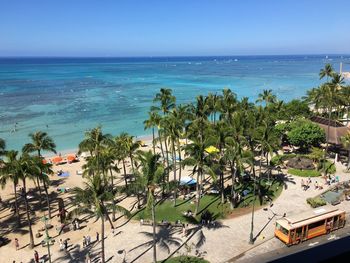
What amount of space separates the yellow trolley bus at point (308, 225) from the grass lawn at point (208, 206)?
7192 mm

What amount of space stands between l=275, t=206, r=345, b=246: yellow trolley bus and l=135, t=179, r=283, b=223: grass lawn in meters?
7.19

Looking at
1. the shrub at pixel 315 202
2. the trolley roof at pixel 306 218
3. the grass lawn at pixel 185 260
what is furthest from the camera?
the shrub at pixel 315 202

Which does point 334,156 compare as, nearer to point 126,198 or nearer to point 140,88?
point 126,198

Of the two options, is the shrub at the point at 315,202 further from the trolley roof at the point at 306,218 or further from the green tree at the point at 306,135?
the green tree at the point at 306,135

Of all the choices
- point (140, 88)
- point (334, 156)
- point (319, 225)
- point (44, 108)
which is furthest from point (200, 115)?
point (140, 88)

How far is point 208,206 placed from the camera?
38.6 metres

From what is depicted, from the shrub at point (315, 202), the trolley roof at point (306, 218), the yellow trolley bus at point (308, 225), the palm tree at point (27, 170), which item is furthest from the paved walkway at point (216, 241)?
the trolley roof at point (306, 218)

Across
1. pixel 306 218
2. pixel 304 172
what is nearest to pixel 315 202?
pixel 306 218

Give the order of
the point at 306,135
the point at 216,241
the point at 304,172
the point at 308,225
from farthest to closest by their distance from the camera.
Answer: the point at 306,135 < the point at 304,172 < the point at 216,241 < the point at 308,225

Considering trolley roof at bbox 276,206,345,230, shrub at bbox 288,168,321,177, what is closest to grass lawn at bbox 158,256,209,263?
trolley roof at bbox 276,206,345,230

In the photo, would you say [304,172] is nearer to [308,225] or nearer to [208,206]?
[208,206]

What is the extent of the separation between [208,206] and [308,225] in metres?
11.7

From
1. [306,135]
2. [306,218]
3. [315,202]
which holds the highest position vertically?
[306,135]

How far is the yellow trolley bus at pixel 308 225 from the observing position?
97.8ft
